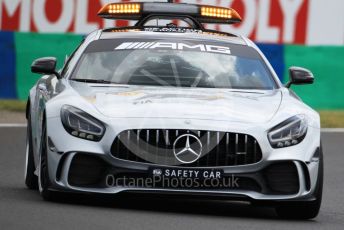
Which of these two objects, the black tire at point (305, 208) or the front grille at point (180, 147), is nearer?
the front grille at point (180, 147)

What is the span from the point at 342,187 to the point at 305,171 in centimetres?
330

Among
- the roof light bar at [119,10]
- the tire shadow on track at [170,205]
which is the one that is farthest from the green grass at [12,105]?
the tire shadow on track at [170,205]

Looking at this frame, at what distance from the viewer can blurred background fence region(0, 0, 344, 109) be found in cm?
Result: 2097

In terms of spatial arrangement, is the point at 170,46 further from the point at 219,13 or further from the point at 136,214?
the point at 136,214

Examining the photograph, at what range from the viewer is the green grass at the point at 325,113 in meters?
→ 20.7

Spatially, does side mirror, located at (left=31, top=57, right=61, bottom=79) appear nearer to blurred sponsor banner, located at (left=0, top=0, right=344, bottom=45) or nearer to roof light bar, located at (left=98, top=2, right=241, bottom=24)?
roof light bar, located at (left=98, top=2, right=241, bottom=24)

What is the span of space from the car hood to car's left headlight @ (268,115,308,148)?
126 millimetres

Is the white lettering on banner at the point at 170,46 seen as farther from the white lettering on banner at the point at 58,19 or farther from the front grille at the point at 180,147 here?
the white lettering on banner at the point at 58,19

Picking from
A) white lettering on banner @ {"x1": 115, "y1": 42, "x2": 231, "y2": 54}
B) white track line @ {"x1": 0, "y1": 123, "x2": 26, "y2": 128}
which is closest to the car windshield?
white lettering on banner @ {"x1": 115, "y1": 42, "x2": 231, "y2": 54}

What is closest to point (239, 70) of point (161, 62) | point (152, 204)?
point (161, 62)

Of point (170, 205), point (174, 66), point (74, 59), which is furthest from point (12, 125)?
point (170, 205)

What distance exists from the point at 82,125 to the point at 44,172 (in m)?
0.48

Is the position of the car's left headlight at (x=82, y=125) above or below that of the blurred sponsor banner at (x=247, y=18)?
above

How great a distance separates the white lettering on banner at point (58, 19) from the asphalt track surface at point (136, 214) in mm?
9020
